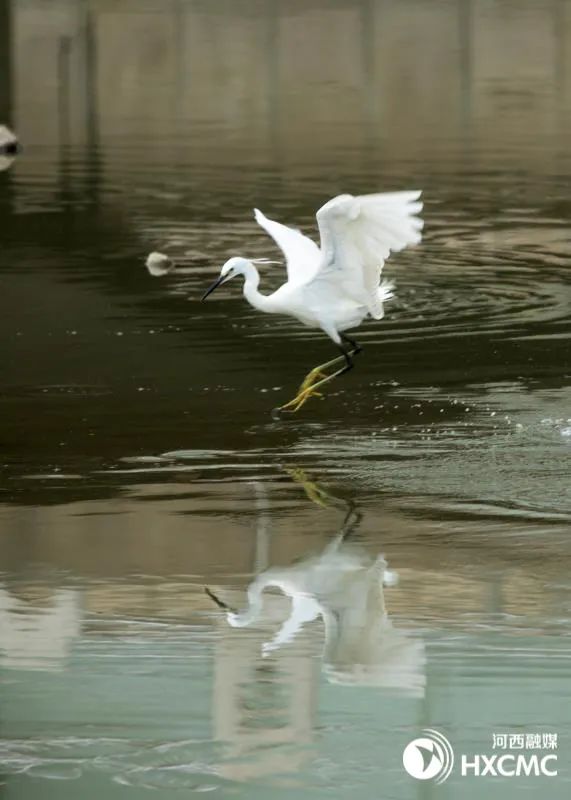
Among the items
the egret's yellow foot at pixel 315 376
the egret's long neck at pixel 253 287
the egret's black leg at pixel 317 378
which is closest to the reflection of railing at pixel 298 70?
the egret's black leg at pixel 317 378

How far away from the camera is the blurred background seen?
6895 mm

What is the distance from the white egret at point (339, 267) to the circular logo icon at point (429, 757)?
206 inches

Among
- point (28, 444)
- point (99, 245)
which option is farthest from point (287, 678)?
point (99, 245)

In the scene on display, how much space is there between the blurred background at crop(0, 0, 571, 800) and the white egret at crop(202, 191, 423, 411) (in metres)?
0.46

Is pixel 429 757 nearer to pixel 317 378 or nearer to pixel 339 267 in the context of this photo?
pixel 339 267

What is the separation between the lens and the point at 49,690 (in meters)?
7.30

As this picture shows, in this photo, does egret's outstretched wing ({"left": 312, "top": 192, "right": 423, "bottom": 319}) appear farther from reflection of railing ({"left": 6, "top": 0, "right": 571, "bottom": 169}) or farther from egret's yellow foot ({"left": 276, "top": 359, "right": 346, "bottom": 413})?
reflection of railing ({"left": 6, "top": 0, "right": 571, "bottom": 169})

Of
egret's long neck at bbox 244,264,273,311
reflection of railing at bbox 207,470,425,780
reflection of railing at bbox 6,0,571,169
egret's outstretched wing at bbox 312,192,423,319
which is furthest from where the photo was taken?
reflection of railing at bbox 6,0,571,169

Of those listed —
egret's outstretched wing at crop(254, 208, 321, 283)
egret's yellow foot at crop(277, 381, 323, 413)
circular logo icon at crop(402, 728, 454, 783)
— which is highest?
egret's outstretched wing at crop(254, 208, 321, 283)

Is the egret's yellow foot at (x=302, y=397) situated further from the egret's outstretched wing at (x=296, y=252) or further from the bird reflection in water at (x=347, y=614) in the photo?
the bird reflection in water at (x=347, y=614)

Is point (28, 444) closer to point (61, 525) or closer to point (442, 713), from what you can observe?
point (61, 525)

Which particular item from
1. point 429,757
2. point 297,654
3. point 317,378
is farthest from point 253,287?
point 429,757

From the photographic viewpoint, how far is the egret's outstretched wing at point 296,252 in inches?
519

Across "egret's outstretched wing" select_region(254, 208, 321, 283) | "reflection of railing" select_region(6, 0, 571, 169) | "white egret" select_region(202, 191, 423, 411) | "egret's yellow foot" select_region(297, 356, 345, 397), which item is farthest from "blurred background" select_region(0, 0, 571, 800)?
"reflection of railing" select_region(6, 0, 571, 169)
